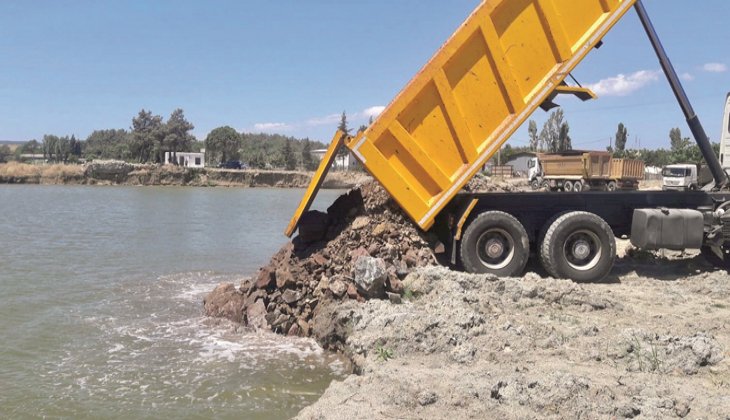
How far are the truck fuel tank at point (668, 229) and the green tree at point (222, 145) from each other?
98241mm

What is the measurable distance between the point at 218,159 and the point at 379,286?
102405 mm

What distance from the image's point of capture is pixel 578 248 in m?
8.17


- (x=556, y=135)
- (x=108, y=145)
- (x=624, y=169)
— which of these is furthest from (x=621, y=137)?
(x=108, y=145)

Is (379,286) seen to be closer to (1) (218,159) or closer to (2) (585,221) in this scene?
(2) (585,221)

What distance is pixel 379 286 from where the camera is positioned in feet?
22.7

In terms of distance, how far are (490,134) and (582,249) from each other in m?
2.20

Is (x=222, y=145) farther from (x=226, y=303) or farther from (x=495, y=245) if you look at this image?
(x=495, y=245)

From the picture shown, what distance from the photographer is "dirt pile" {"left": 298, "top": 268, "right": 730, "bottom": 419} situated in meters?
4.13

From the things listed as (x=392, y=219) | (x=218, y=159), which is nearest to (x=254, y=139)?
(x=218, y=159)

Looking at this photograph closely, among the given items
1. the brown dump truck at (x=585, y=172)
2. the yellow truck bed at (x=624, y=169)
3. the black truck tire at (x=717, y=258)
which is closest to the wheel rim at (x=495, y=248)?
the black truck tire at (x=717, y=258)

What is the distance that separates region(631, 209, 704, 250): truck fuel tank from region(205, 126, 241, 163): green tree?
9824 cm

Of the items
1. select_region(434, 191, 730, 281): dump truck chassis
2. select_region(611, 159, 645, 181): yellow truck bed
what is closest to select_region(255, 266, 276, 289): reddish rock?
select_region(434, 191, 730, 281): dump truck chassis

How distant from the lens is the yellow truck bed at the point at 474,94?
761 centimetres

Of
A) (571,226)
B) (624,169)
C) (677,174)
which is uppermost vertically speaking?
(624,169)
